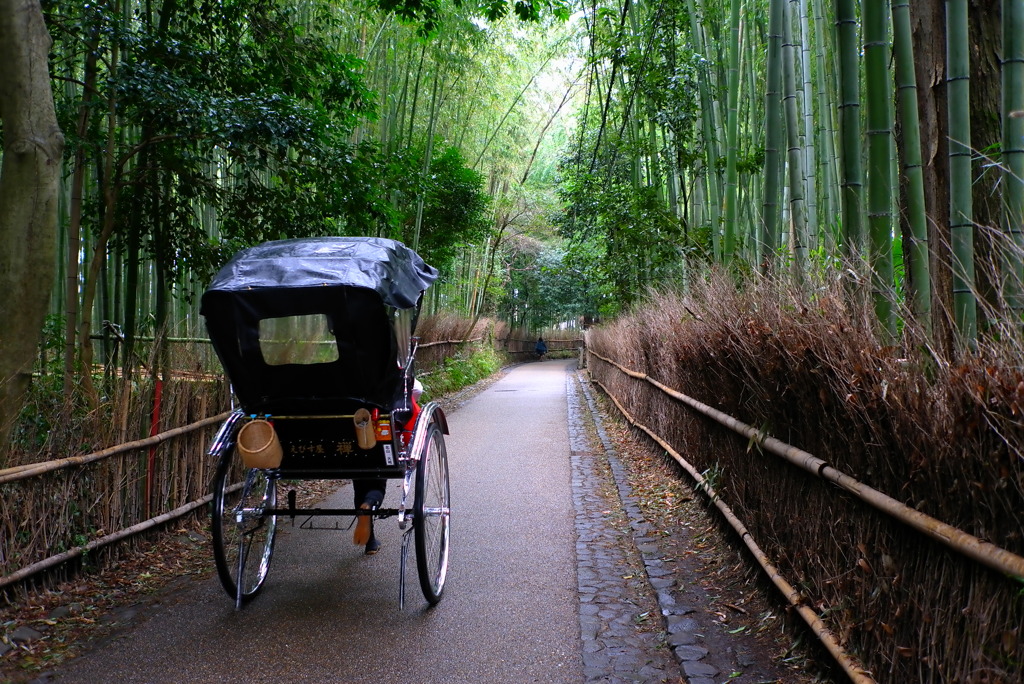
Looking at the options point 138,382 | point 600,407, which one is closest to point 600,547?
point 138,382

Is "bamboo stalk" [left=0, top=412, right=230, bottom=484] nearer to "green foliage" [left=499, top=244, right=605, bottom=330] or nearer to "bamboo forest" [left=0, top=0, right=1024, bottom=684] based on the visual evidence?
"bamboo forest" [left=0, top=0, right=1024, bottom=684]

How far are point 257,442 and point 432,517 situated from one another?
112 centimetres

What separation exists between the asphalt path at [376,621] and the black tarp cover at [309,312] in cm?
99

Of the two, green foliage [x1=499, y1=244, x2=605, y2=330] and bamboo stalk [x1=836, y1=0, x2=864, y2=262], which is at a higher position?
green foliage [x1=499, y1=244, x2=605, y2=330]

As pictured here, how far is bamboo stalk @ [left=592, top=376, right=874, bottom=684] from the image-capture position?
272cm

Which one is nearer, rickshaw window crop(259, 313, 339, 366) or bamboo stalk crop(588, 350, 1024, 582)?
bamboo stalk crop(588, 350, 1024, 582)

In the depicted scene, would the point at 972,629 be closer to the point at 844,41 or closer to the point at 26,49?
the point at 844,41

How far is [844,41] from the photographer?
3764 millimetres

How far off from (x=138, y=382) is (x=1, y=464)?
1.20m

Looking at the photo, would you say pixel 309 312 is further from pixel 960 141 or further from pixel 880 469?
pixel 960 141

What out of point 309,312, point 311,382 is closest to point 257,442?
point 311,382

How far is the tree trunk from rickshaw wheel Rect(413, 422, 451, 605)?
1.95 metres

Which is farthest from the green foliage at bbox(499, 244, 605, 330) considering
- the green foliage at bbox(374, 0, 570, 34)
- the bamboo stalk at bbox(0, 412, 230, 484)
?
the bamboo stalk at bbox(0, 412, 230, 484)

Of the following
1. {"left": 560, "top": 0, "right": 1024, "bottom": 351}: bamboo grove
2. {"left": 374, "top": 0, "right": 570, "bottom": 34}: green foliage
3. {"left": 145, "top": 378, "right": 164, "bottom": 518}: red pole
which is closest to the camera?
{"left": 560, "top": 0, "right": 1024, "bottom": 351}: bamboo grove
